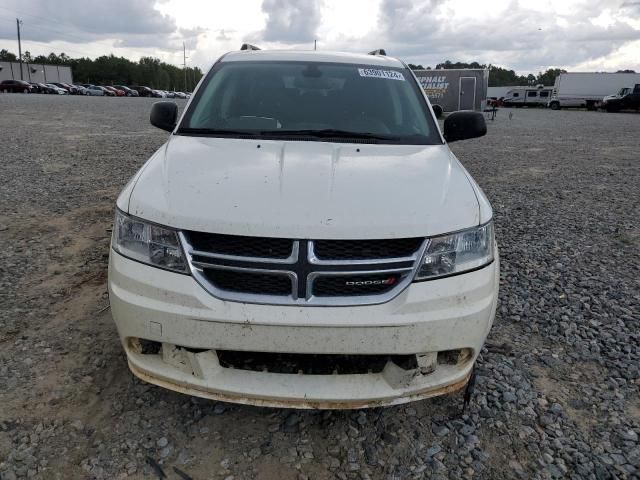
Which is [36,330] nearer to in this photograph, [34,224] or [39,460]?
[39,460]

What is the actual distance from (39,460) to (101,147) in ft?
33.1

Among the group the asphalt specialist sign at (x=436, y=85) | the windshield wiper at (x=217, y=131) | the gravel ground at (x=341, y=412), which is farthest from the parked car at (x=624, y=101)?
the windshield wiper at (x=217, y=131)

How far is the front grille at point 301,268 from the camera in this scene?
2.01m

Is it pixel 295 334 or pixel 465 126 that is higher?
pixel 465 126

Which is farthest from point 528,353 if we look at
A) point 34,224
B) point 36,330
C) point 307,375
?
point 34,224

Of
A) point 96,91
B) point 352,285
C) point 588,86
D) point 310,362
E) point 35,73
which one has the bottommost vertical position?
point 310,362

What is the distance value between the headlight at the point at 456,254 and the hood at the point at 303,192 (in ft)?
0.16

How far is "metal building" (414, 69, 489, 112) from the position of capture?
2611 cm

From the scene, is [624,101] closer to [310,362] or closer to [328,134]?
[328,134]

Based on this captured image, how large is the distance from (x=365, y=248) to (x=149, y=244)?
2.95ft

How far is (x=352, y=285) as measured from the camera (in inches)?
80.9

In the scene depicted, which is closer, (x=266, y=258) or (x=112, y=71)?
(x=266, y=258)

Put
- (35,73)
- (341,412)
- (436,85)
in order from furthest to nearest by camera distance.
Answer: (35,73), (436,85), (341,412)

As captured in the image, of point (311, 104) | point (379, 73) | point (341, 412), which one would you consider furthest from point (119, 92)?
point (341, 412)
